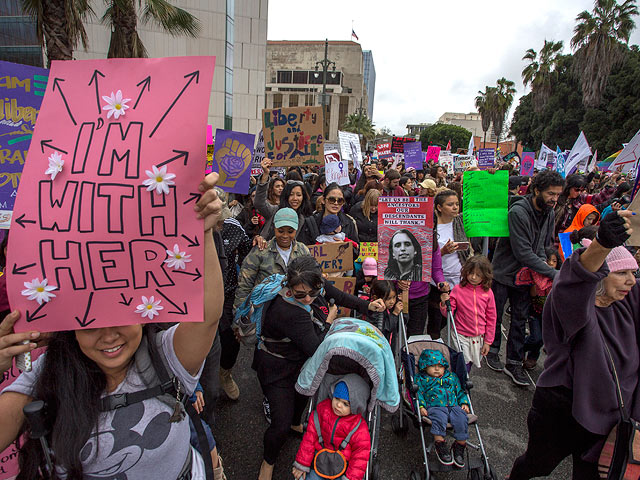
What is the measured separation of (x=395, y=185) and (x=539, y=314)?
3276 millimetres

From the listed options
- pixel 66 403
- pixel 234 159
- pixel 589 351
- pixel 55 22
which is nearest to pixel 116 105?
pixel 66 403

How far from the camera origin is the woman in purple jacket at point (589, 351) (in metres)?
1.84

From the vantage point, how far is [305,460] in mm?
2361

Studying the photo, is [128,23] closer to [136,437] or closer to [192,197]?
[192,197]

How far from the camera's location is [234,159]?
15.5 ft

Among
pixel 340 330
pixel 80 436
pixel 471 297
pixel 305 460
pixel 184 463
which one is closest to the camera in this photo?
pixel 80 436

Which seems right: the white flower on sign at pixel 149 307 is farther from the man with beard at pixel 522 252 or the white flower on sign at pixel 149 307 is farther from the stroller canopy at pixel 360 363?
the man with beard at pixel 522 252

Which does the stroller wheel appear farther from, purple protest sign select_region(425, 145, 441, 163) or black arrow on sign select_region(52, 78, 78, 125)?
purple protest sign select_region(425, 145, 441, 163)

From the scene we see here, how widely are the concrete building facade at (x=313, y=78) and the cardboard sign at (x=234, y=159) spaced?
66.0 m

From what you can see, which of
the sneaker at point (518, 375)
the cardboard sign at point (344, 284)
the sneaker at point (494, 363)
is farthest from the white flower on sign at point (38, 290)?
the sneaker at point (494, 363)

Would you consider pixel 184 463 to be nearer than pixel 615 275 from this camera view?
Yes

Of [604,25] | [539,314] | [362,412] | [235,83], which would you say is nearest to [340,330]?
[362,412]

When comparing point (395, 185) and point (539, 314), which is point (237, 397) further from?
point (395, 185)

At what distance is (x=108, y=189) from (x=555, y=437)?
106 inches
